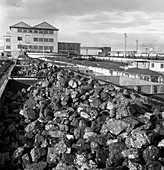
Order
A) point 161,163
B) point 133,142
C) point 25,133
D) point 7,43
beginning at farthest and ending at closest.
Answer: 1. point 7,43
2. point 25,133
3. point 133,142
4. point 161,163

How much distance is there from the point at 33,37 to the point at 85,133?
77118mm

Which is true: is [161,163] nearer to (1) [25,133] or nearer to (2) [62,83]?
(1) [25,133]

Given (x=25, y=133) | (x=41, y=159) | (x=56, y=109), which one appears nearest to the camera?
(x=41, y=159)

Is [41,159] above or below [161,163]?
below

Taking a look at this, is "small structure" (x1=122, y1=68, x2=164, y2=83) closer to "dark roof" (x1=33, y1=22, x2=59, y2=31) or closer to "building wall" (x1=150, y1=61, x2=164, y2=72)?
"building wall" (x1=150, y1=61, x2=164, y2=72)

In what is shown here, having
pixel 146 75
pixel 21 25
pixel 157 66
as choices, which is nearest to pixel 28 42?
pixel 21 25

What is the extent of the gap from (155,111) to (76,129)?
3264mm

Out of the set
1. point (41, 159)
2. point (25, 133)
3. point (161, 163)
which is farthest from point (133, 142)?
point (25, 133)

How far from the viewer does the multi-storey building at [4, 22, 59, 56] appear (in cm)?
8170

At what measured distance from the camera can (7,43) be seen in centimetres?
9012

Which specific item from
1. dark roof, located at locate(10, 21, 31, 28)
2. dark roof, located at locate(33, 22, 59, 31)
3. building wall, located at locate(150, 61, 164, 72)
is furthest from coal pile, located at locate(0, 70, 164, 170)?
dark roof, located at locate(10, 21, 31, 28)

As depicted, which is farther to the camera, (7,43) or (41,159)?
(7,43)

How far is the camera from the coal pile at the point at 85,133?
7.80 metres

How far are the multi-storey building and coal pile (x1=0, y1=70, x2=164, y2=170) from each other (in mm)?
70278
